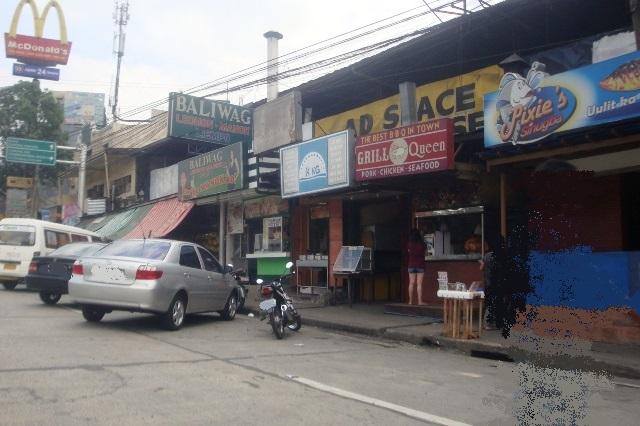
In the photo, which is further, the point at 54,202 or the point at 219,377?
the point at 54,202

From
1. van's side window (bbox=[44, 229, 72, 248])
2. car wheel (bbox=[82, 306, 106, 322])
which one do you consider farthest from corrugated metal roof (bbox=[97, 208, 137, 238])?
car wheel (bbox=[82, 306, 106, 322])

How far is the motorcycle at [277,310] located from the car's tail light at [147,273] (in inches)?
72.2

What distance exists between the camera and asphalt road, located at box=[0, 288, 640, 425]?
5.14 m

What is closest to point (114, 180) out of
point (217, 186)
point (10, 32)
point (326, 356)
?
point (10, 32)

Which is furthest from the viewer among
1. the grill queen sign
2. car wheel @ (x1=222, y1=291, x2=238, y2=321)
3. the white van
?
the grill queen sign

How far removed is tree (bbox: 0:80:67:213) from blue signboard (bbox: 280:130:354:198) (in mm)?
23566

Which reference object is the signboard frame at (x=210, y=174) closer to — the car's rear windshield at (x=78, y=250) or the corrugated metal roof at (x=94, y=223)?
the car's rear windshield at (x=78, y=250)

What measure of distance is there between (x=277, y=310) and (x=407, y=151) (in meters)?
3.93

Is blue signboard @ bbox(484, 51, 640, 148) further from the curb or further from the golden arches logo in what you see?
the golden arches logo

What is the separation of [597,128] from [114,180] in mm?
26265

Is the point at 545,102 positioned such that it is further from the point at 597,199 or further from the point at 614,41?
the point at 614,41

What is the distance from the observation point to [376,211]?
16.1 m

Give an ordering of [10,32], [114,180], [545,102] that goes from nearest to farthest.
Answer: [545,102]
[114,180]
[10,32]

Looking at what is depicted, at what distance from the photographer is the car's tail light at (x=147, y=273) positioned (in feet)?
31.9
